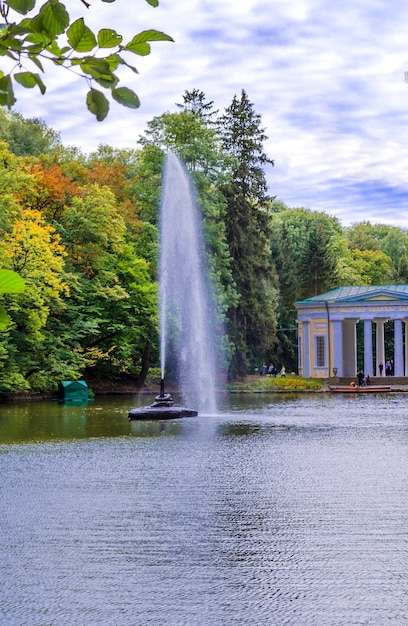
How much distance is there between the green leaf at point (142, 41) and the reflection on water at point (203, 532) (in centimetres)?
587

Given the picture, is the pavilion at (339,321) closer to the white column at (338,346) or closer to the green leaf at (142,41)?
the white column at (338,346)

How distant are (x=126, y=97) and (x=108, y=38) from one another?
23 cm

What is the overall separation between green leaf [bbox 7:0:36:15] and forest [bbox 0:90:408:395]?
37837mm

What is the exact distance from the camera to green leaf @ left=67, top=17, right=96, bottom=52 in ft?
10.8

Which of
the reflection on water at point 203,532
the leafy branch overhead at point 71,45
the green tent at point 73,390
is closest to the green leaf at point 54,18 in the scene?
the leafy branch overhead at point 71,45

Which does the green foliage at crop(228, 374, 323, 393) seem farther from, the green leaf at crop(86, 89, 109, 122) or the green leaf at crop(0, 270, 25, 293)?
the green leaf at crop(0, 270, 25, 293)

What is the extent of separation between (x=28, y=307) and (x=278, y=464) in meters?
27.0

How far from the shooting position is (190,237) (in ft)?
139

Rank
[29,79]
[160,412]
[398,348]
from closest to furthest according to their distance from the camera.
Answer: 1. [29,79]
2. [160,412]
3. [398,348]

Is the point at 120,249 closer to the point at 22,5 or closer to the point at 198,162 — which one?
the point at 198,162

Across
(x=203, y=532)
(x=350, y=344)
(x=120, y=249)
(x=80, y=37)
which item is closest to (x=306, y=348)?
(x=350, y=344)

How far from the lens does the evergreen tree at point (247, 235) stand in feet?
221

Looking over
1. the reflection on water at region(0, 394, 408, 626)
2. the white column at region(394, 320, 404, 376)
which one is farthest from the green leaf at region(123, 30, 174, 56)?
the white column at region(394, 320, 404, 376)

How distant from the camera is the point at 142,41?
3.43 m
